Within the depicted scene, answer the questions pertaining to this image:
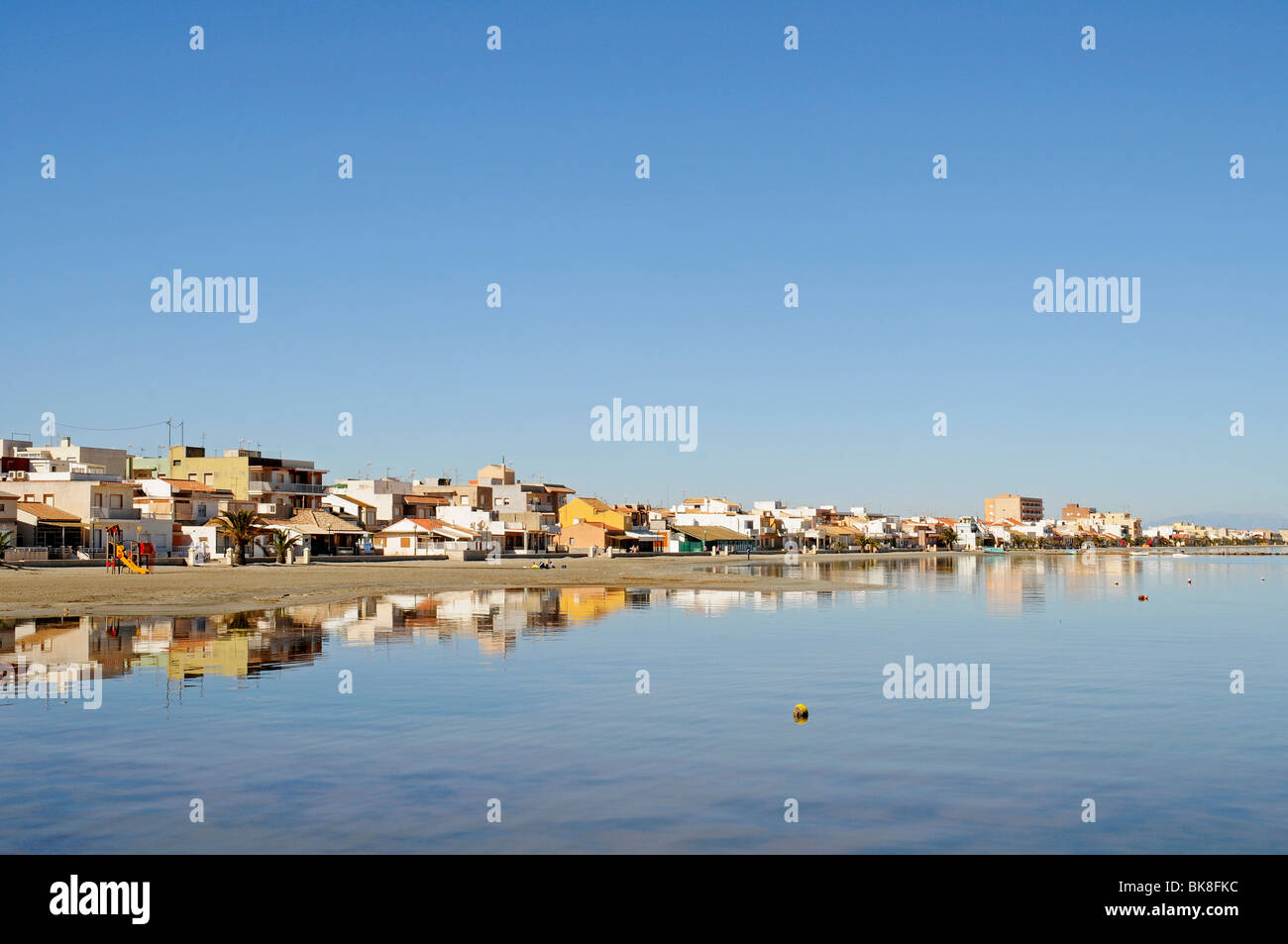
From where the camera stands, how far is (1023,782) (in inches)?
556

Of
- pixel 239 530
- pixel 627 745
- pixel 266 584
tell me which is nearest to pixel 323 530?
pixel 239 530

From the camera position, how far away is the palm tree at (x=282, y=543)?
83.7 m

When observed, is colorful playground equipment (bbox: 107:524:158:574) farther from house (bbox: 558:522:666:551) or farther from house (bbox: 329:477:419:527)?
house (bbox: 558:522:666:551)

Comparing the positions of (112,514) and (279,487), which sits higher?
(279,487)

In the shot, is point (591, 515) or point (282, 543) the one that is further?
point (591, 515)

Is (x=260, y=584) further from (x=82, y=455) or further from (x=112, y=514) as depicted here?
(x=82, y=455)

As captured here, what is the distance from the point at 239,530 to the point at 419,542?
1124 inches

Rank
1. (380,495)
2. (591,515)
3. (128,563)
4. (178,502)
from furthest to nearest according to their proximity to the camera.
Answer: (591,515)
(380,495)
(178,502)
(128,563)

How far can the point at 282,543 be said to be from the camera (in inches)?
3322

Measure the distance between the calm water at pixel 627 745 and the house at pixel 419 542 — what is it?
73.2 meters
